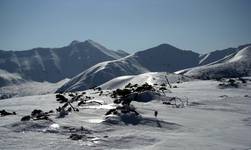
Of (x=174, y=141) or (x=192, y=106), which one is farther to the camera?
(x=192, y=106)

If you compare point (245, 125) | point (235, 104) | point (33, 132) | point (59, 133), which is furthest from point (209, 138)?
point (235, 104)

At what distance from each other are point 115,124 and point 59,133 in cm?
296

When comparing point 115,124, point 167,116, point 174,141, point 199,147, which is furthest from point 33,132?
point 167,116

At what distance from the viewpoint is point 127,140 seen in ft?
41.2

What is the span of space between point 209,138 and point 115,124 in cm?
429

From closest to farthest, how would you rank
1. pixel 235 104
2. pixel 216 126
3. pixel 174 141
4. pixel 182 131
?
pixel 174 141 → pixel 182 131 → pixel 216 126 → pixel 235 104

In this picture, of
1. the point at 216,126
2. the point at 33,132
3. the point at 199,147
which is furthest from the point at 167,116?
the point at 33,132

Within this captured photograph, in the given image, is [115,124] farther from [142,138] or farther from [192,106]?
[192,106]

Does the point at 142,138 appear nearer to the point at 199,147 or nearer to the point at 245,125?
the point at 199,147

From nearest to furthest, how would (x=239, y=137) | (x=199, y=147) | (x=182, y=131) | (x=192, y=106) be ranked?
(x=199, y=147) < (x=239, y=137) < (x=182, y=131) < (x=192, y=106)

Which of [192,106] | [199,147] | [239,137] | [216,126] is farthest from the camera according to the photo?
[192,106]

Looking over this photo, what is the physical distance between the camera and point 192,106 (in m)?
22.8

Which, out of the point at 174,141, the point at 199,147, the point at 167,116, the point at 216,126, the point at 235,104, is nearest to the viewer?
the point at 199,147

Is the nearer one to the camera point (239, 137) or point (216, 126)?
point (239, 137)
